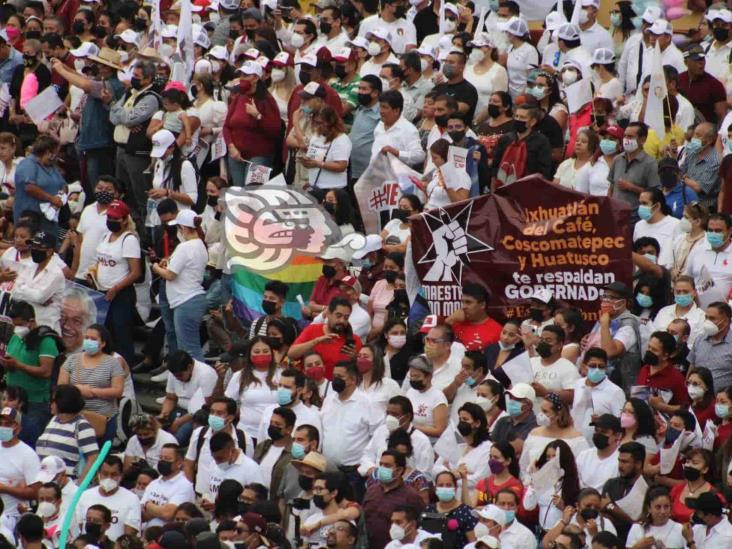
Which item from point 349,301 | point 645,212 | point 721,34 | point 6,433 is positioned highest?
point 721,34

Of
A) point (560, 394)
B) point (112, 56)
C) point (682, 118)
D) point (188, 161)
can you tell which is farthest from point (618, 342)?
point (112, 56)

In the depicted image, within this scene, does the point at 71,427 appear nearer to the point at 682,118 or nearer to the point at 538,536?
the point at 538,536

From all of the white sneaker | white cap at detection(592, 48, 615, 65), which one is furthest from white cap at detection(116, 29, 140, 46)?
white cap at detection(592, 48, 615, 65)

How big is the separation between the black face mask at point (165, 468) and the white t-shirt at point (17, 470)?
1.11 m

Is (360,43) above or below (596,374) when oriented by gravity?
above

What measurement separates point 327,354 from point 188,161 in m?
3.83

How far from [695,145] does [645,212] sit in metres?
1.23

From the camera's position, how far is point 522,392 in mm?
16469

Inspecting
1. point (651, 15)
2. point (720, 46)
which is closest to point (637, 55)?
point (651, 15)

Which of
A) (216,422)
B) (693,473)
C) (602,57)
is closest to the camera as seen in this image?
(693,473)

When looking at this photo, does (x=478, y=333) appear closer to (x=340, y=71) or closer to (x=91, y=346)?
(x=91, y=346)

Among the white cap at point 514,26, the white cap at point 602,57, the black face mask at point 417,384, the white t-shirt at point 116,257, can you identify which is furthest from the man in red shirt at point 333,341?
the white cap at point 514,26

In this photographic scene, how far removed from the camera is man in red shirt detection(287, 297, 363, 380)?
705 inches

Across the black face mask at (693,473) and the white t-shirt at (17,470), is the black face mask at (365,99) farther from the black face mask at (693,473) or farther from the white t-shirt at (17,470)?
the black face mask at (693,473)
